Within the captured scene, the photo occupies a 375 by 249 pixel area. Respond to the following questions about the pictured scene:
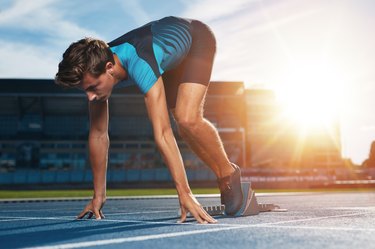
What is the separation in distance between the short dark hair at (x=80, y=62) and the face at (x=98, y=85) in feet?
0.11

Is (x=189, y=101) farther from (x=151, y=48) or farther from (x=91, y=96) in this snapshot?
(x=91, y=96)

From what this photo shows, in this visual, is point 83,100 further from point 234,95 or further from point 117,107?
point 234,95

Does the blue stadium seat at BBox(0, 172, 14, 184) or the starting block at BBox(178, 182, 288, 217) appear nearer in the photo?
the starting block at BBox(178, 182, 288, 217)

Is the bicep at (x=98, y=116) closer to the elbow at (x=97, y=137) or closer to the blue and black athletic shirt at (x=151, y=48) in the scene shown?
the elbow at (x=97, y=137)

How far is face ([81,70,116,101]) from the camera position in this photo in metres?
3.69

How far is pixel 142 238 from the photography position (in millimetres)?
2889

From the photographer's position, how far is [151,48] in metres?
3.74

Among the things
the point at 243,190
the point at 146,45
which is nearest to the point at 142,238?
the point at 146,45

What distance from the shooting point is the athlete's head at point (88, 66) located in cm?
362

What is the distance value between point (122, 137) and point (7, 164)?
10.3 meters

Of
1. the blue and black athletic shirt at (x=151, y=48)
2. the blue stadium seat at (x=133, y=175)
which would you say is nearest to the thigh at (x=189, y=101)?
the blue and black athletic shirt at (x=151, y=48)

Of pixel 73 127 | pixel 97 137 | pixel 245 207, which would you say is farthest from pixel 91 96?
pixel 73 127

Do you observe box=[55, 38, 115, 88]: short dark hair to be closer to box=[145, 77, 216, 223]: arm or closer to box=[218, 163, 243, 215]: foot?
box=[145, 77, 216, 223]: arm

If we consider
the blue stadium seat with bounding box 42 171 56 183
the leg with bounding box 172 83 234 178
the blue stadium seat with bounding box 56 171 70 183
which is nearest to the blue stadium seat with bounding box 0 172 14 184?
the blue stadium seat with bounding box 42 171 56 183
